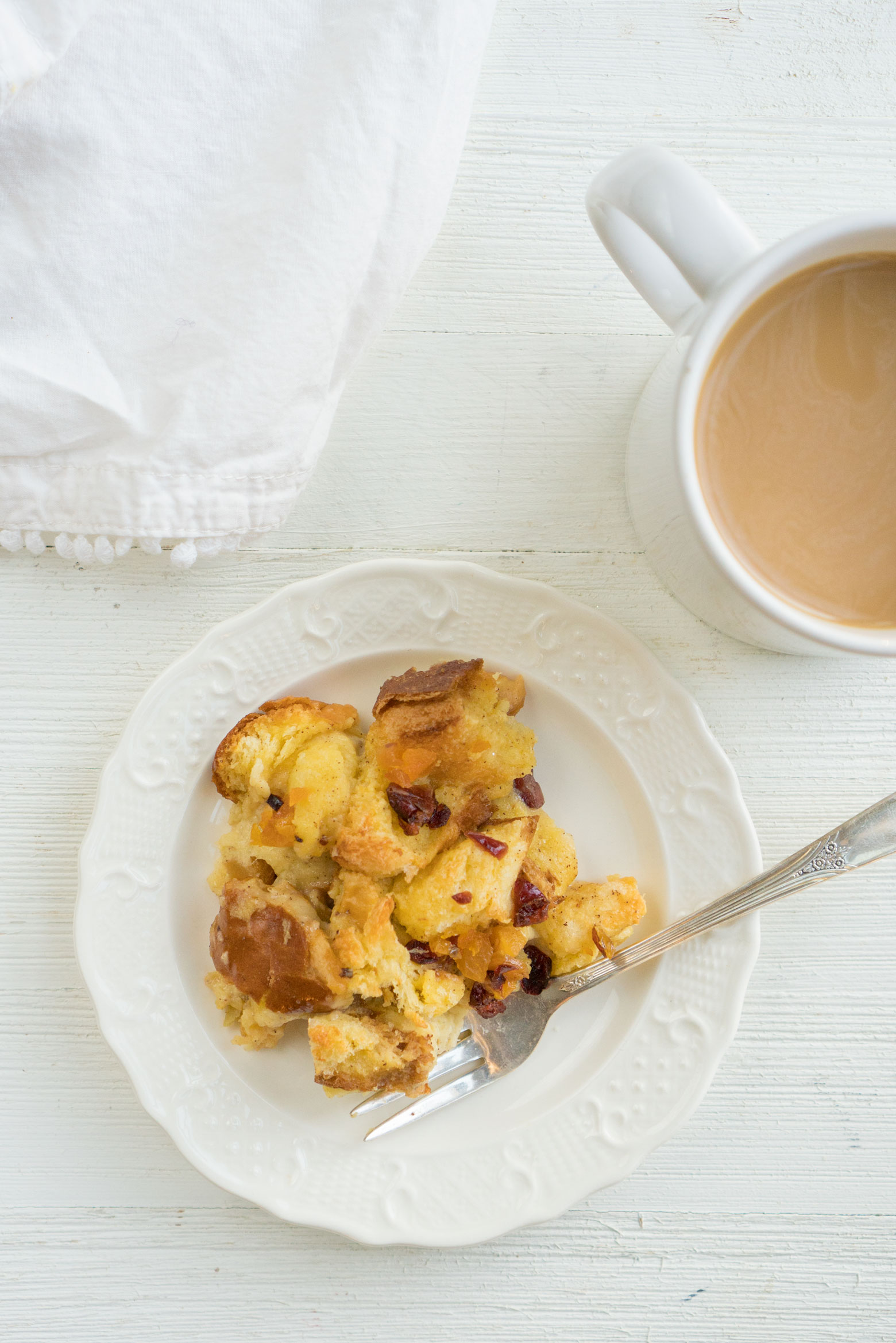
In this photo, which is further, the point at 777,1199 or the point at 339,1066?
the point at 777,1199

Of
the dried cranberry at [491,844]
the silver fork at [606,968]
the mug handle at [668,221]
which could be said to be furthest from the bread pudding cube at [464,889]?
the mug handle at [668,221]

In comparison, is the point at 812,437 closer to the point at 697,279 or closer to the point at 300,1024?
the point at 697,279

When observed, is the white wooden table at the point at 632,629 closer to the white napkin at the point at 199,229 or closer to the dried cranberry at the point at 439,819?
the white napkin at the point at 199,229

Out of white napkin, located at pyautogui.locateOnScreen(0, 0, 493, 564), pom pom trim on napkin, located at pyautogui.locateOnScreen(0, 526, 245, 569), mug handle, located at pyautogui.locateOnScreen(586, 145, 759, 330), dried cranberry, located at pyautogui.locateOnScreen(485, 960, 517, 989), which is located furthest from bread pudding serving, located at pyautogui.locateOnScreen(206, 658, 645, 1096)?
mug handle, located at pyautogui.locateOnScreen(586, 145, 759, 330)

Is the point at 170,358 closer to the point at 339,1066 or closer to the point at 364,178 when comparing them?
the point at 364,178

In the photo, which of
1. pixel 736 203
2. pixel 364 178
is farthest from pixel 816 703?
pixel 364 178

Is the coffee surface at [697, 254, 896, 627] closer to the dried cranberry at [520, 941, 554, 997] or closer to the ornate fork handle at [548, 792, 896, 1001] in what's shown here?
the ornate fork handle at [548, 792, 896, 1001]
